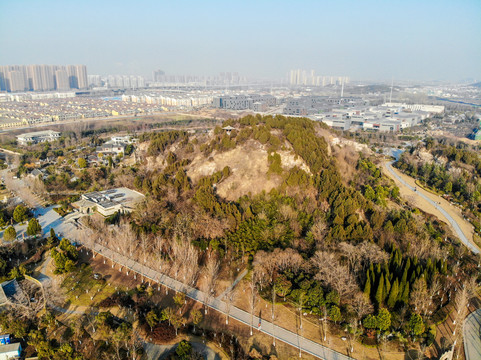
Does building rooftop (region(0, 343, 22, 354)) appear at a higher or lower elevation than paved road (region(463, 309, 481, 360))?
lower

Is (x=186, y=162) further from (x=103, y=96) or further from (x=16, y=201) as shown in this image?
(x=103, y=96)

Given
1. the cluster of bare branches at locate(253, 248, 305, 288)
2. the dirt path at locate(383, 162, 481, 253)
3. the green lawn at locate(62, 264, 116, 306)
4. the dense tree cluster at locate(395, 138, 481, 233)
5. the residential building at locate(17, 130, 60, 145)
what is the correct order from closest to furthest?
1. the green lawn at locate(62, 264, 116, 306)
2. the cluster of bare branches at locate(253, 248, 305, 288)
3. the dirt path at locate(383, 162, 481, 253)
4. the dense tree cluster at locate(395, 138, 481, 233)
5. the residential building at locate(17, 130, 60, 145)

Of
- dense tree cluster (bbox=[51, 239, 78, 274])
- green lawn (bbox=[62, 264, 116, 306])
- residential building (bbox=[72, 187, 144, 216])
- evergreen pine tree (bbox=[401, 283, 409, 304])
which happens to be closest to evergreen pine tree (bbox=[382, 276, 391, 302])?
evergreen pine tree (bbox=[401, 283, 409, 304])

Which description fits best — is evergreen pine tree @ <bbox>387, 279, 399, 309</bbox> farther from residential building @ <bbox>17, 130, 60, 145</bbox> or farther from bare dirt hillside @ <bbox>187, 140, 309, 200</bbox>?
residential building @ <bbox>17, 130, 60, 145</bbox>

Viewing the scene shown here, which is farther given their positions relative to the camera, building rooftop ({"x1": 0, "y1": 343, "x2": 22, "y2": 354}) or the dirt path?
the dirt path

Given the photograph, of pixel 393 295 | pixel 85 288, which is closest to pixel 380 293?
pixel 393 295

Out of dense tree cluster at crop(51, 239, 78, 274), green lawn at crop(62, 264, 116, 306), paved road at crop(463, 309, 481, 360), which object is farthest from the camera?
dense tree cluster at crop(51, 239, 78, 274)

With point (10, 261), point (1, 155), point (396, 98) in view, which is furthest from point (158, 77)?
point (10, 261)
